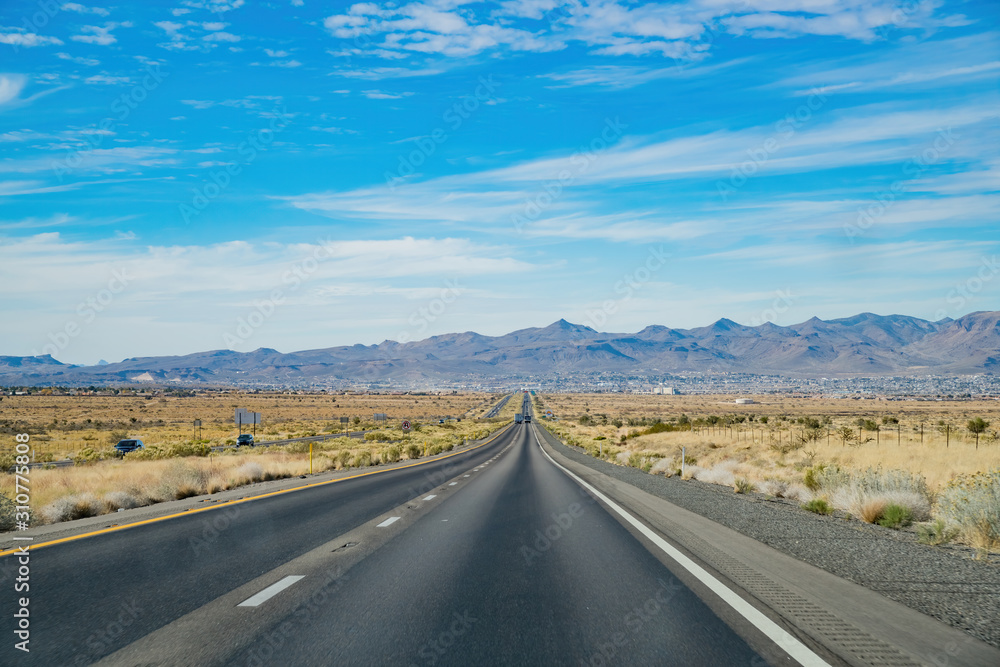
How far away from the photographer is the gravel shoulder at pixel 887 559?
655cm

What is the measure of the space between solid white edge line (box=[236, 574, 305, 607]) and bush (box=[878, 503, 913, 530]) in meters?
10.4

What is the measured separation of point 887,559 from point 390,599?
20.9ft

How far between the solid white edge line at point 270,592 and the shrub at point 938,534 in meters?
9.04

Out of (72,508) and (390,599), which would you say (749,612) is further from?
(72,508)

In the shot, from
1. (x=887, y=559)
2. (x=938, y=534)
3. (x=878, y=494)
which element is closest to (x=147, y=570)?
(x=887, y=559)

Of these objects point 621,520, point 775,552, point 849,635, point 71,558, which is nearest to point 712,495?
point 621,520

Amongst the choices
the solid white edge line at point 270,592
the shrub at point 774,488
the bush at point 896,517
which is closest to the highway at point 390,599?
the solid white edge line at point 270,592

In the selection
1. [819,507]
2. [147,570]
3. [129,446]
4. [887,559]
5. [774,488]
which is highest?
[147,570]

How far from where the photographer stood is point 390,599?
6.73 m

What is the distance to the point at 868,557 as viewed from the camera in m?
9.14

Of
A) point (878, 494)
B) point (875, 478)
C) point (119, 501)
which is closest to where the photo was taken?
point (878, 494)

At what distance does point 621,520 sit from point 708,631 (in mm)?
7207

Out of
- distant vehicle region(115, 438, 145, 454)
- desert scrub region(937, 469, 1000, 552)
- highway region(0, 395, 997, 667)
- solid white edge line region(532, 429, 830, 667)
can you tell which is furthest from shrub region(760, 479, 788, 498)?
distant vehicle region(115, 438, 145, 454)

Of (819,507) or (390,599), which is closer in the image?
(390,599)
